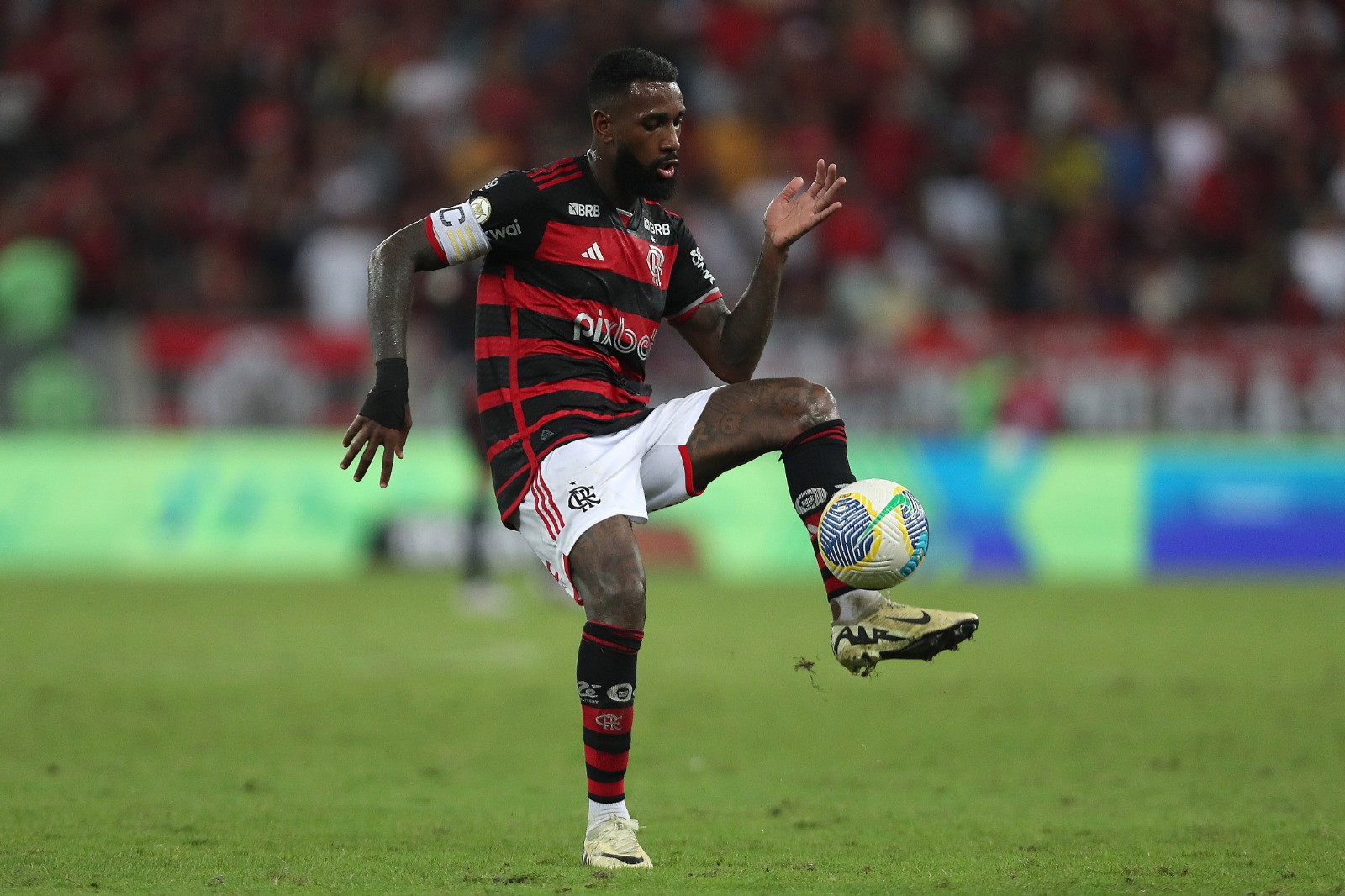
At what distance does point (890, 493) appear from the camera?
530cm

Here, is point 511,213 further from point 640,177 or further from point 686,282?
point 686,282

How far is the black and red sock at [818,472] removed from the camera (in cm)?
544

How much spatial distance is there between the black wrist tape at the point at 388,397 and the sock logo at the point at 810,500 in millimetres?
1283

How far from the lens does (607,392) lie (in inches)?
222

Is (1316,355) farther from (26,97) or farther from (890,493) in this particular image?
(26,97)

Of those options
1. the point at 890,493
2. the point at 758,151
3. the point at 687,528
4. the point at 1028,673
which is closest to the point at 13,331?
the point at 687,528

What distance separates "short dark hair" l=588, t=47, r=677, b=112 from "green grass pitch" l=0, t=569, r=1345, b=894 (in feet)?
8.08

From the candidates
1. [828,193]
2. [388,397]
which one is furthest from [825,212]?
[388,397]

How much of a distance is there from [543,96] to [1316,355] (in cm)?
838

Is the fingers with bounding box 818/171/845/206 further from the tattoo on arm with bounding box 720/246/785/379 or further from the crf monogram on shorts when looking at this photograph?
the crf monogram on shorts

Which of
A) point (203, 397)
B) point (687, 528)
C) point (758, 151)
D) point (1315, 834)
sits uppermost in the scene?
point (758, 151)

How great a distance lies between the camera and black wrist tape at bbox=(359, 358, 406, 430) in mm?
5074

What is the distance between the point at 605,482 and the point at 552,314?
1.94ft

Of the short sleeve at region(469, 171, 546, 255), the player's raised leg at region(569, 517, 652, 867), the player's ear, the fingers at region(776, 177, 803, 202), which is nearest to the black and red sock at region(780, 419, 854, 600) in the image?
the player's raised leg at region(569, 517, 652, 867)
